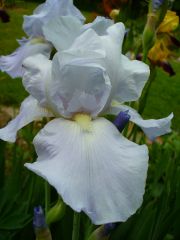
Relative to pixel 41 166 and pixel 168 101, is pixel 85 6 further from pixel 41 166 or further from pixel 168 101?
pixel 41 166

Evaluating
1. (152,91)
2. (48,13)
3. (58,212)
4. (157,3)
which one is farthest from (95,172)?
(152,91)

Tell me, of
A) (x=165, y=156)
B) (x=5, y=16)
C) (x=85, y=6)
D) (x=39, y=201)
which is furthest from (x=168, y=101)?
(x=85, y=6)

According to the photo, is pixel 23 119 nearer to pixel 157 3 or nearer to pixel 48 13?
pixel 48 13

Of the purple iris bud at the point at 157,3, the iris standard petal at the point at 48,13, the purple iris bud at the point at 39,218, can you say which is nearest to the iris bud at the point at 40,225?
the purple iris bud at the point at 39,218

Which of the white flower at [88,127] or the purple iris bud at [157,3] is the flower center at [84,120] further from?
the purple iris bud at [157,3]

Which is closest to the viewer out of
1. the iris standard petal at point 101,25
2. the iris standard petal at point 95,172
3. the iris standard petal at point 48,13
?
the iris standard petal at point 95,172

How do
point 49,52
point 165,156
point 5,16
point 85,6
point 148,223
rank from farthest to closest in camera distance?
point 85,6, point 5,16, point 165,156, point 148,223, point 49,52
